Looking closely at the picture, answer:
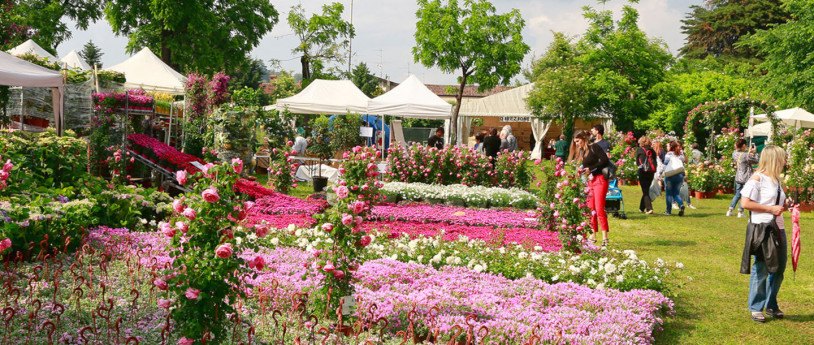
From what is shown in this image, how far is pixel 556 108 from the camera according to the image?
31.1 meters

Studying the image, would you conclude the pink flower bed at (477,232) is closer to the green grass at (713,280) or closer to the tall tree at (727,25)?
the green grass at (713,280)

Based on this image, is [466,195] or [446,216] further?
[466,195]

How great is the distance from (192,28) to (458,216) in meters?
20.3

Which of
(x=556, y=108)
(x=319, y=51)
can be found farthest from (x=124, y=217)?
(x=319, y=51)

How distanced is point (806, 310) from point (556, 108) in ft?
83.8

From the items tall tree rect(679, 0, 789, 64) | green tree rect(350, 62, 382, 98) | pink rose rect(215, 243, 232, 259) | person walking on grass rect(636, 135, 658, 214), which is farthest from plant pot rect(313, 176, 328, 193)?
green tree rect(350, 62, 382, 98)

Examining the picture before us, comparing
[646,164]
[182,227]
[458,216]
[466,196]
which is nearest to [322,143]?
[466,196]

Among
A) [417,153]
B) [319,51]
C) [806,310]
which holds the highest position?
[319,51]

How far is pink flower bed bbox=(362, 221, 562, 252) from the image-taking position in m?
8.04

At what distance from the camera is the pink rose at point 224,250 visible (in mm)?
3332

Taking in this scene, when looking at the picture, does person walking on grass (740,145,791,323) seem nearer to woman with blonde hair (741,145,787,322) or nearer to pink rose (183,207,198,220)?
woman with blonde hair (741,145,787,322)

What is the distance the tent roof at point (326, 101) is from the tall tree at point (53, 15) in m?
11.3

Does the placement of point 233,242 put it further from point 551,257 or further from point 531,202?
point 531,202

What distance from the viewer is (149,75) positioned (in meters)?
19.5
